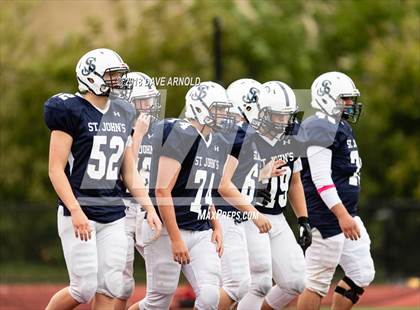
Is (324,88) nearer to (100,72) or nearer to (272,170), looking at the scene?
(272,170)

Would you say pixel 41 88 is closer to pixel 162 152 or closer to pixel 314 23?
pixel 314 23

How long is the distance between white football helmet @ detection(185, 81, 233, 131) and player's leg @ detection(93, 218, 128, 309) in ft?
3.18

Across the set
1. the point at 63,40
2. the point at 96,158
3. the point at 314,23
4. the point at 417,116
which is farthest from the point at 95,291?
the point at 314,23

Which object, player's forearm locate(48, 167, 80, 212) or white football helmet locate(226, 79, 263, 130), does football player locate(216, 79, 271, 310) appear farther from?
player's forearm locate(48, 167, 80, 212)

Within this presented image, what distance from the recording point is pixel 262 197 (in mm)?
8094

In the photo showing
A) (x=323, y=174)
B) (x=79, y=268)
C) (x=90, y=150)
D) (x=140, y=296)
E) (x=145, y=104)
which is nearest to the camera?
(x=79, y=268)

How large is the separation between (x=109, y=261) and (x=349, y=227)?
204cm

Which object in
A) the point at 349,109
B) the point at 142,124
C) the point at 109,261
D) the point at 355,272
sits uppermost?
the point at 349,109

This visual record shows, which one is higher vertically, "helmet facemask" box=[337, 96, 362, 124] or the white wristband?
"helmet facemask" box=[337, 96, 362, 124]

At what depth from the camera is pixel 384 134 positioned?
18.1 m

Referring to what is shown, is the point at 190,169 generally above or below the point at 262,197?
above

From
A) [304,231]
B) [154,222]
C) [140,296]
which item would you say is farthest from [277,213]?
[140,296]

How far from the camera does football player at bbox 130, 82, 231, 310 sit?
7297mm

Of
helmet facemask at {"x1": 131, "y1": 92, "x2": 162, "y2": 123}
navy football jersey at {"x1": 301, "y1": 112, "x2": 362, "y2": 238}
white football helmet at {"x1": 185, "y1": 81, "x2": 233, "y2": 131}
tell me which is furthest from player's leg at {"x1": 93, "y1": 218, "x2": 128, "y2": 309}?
navy football jersey at {"x1": 301, "y1": 112, "x2": 362, "y2": 238}
